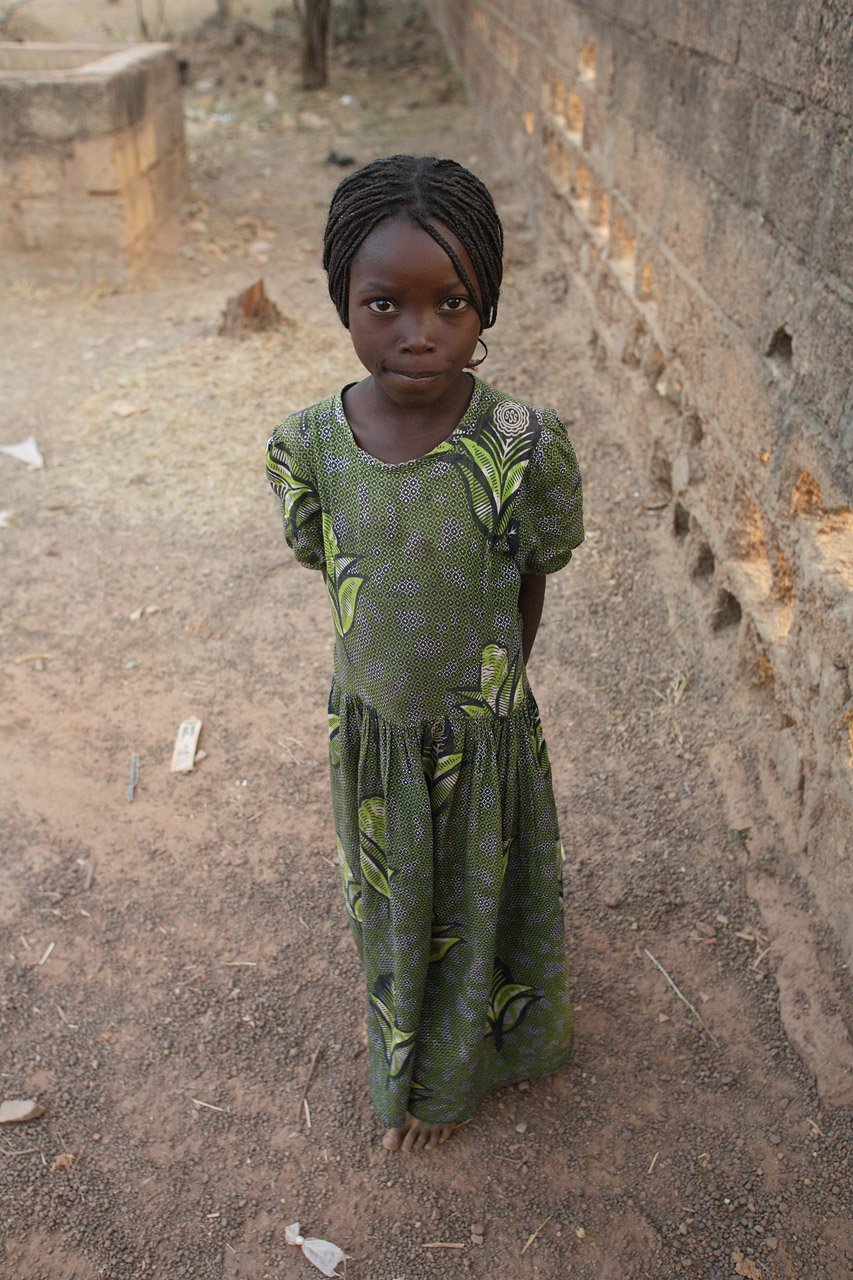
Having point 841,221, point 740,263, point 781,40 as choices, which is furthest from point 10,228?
point 841,221

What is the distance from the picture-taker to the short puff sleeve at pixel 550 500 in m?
1.57

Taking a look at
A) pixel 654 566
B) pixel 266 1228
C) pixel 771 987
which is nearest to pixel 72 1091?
pixel 266 1228

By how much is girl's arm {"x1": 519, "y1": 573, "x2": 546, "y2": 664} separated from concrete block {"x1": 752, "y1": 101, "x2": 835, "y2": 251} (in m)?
1.36

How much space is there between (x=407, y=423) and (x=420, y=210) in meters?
0.30

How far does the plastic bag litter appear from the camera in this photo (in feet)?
6.60

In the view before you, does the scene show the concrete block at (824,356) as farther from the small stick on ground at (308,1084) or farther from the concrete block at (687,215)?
the small stick on ground at (308,1084)

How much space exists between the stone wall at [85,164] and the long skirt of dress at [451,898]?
6.09 metres

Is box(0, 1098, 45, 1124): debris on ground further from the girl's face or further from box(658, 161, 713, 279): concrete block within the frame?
box(658, 161, 713, 279): concrete block

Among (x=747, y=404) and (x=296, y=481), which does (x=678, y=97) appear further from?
(x=296, y=481)

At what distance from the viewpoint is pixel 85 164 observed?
6.61 m

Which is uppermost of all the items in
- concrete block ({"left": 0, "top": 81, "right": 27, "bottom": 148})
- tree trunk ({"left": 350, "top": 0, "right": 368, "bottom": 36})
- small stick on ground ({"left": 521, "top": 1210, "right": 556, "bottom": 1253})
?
concrete block ({"left": 0, "top": 81, "right": 27, "bottom": 148})

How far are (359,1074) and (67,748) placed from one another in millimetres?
1550

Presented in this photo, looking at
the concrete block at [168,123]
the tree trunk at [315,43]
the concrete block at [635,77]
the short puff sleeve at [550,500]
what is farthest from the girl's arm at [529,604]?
the tree trunk at [315,43]

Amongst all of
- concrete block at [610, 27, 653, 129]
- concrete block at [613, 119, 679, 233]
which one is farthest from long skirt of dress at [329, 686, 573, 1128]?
concrete block at [610, 27, 653, 129]
